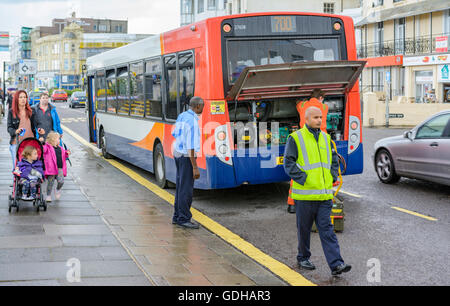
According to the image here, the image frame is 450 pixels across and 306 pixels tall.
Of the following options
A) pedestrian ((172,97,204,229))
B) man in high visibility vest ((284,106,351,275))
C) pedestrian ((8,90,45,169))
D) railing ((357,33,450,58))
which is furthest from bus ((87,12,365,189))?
railing ((357,33,450,58))

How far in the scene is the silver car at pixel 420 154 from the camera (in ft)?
34.7

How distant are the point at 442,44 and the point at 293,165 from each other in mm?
36034

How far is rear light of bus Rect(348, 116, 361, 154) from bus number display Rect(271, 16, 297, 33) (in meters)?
1.75

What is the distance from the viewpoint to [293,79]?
9.41m

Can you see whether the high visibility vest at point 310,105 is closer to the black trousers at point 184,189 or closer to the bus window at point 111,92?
the black trousers at point 184,189

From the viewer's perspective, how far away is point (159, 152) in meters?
11.7

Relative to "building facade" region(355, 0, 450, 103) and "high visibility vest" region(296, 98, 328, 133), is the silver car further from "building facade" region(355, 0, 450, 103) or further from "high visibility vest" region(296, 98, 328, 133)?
"building facade" region(355, 0, 450, 103)

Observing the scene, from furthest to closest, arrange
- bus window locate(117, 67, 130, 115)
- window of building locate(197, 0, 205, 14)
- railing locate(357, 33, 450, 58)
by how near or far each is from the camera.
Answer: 1. window of building locate(197, 0, 205, 14)
2. railing locate(357, 33, 450, 58)
3. bus window locate(117, 67, 130, 115)

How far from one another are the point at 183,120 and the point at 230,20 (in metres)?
2.22

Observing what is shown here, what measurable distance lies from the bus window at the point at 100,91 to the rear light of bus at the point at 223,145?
294 inches

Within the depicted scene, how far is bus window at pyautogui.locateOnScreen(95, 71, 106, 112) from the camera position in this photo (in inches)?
641

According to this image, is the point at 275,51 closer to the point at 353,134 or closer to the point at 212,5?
the point at 353,134

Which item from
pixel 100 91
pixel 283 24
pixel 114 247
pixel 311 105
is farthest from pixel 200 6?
pixel 114 247
